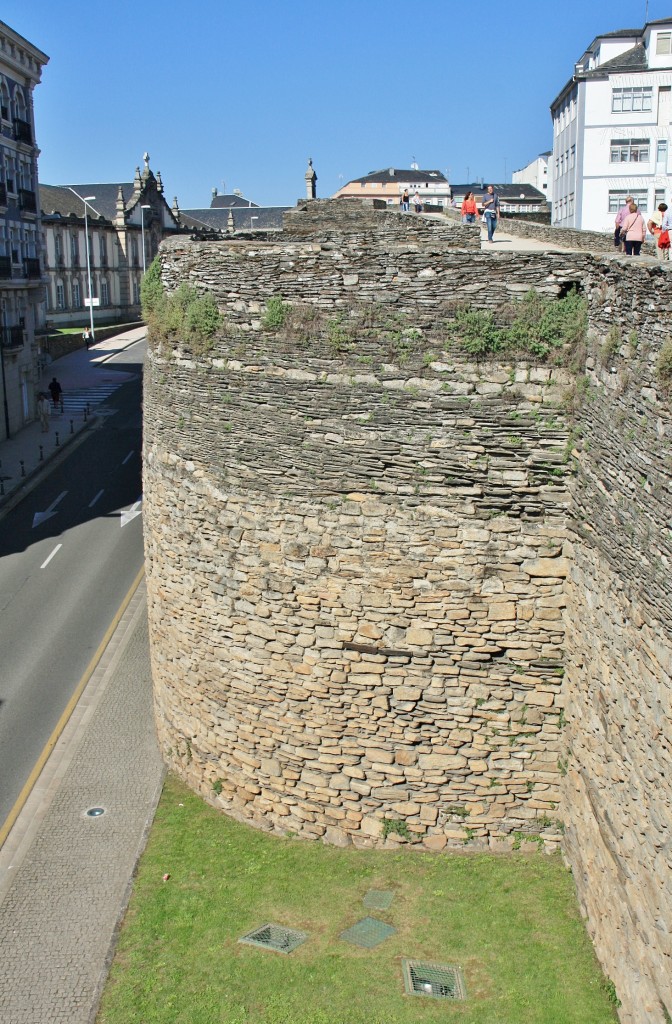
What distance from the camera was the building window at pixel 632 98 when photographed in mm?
43250

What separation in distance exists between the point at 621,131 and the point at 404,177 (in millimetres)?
42633

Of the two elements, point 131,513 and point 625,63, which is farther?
point 625,63

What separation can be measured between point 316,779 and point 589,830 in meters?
3.38

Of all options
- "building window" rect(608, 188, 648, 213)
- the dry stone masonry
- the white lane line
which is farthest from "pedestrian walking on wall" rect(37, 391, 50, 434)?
the dry stone masonry

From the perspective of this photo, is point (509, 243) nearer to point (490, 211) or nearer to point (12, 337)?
point (490, 211)

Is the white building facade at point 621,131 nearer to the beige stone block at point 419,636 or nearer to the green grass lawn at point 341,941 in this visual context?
the beige stone block at point 419,636

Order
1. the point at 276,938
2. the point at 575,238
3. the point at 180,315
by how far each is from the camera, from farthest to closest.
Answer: the point at 575,238, the point at 180,315, the point at 276,938

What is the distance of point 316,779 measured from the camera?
12.1 metres

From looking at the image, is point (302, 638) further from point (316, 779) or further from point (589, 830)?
point (589, 830)

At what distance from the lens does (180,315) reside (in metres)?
12.9

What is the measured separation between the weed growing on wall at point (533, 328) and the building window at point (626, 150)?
36368mm

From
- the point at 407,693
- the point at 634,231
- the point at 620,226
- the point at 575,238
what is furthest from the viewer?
the point at 575,238

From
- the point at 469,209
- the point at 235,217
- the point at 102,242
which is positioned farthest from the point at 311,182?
the point at 235,217

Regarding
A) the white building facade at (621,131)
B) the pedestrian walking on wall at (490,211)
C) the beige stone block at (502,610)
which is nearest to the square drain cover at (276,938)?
the beige stone block at (502,610)
